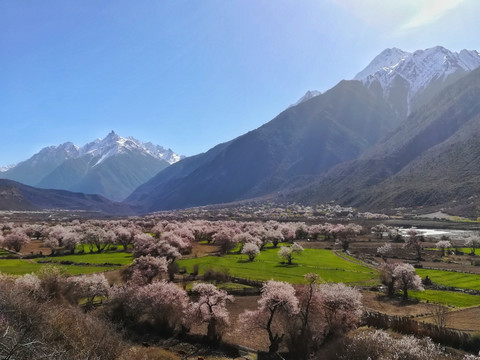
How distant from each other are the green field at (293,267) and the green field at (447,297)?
893 centimetres

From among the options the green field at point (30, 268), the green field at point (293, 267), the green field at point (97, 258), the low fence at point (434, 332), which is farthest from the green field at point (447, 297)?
the green field at point (97, 258)

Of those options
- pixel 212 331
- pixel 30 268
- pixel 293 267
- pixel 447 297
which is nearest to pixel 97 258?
pixel 30 268

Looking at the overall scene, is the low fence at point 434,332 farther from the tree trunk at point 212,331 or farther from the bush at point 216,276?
the bush at point 216,276

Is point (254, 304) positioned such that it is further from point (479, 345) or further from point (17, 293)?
point (17, 293)

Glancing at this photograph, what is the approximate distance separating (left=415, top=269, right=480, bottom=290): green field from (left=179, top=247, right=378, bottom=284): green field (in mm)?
10832

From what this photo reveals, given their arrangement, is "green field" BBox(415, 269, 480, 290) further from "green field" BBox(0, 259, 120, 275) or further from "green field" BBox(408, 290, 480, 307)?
"green field" BBox(0, 259, 120, 275)

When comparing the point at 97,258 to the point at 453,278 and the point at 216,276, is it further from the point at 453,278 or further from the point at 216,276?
the point at 453,278

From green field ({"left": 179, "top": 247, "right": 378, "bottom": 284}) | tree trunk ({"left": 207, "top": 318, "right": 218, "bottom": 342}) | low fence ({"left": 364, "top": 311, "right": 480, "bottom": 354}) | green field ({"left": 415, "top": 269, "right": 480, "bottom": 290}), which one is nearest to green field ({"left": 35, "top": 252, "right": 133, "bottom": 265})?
green field ({"left": 179, "top": 247, "right": 378, "bottom": 284})

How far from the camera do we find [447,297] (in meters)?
55.5

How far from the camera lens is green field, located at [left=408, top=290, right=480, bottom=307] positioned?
51919 millimetres

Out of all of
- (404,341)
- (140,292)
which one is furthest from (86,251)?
(404,341)

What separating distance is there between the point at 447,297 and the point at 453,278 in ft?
51.0

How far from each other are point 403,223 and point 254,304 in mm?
145174

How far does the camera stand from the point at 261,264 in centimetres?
8100
